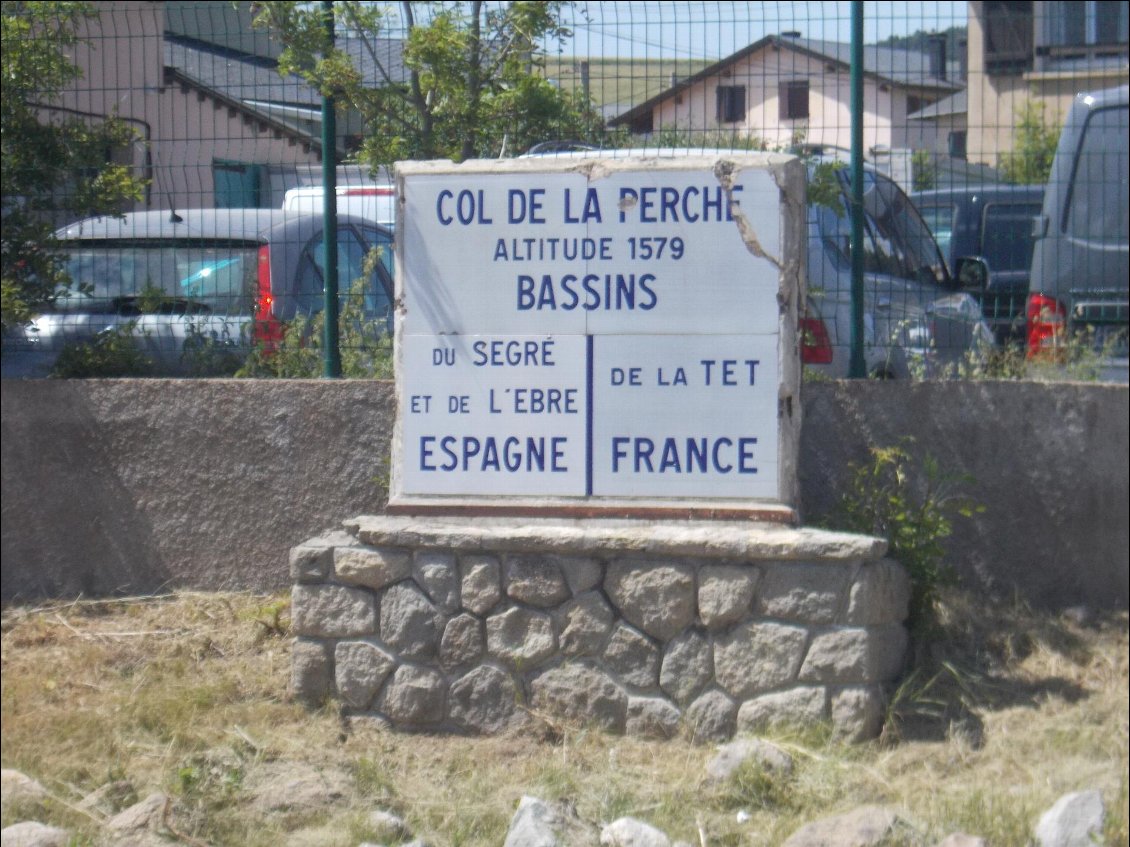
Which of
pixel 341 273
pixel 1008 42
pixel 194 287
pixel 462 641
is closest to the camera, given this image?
pixel 462 641

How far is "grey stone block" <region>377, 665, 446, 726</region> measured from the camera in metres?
4.99

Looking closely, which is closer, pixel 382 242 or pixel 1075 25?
pixel 382 242

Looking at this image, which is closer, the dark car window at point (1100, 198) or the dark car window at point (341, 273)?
the dark car window at point (1100, 198)

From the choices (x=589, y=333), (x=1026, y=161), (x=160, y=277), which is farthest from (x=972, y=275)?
(x=160, y=277)

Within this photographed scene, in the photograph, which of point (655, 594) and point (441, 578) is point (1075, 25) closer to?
point (655, 594)

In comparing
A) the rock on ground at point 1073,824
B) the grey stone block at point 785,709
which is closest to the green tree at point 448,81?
the grey stone block at point 785,709

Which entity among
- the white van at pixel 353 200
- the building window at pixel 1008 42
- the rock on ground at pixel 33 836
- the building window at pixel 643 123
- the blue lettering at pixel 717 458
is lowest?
the rock on ground at pixel 33 836

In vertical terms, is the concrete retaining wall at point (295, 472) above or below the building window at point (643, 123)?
below

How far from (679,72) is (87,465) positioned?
3211 mm

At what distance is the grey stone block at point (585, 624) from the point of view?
4.88 metres

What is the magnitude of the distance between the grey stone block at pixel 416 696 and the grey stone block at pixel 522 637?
27 centimetres

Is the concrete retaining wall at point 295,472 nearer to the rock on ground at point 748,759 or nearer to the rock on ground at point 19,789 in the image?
the rock on ground at point 748,759

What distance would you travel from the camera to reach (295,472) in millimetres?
5863

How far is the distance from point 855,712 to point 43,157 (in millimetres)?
4550
